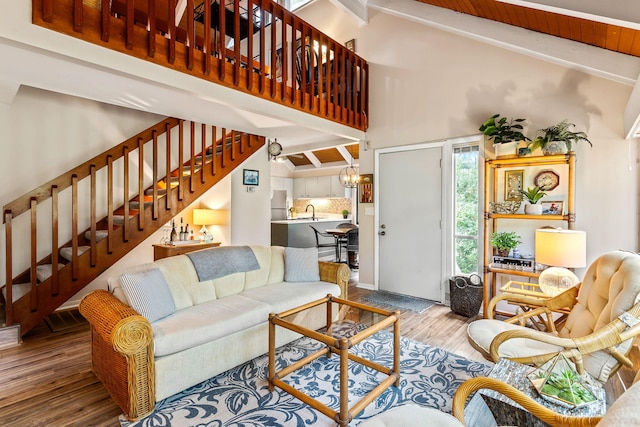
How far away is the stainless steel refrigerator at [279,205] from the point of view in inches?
380

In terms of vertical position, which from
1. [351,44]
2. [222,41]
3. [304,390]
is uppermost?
[351,44]

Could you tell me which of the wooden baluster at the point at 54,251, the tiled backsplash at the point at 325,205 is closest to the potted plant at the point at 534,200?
the wooden baluster at the point at 54,251

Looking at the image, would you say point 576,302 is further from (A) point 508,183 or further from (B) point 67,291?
(B) point 67,291

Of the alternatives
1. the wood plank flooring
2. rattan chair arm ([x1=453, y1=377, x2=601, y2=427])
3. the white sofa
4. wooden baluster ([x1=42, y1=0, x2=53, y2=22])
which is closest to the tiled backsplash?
the wood plank flooring

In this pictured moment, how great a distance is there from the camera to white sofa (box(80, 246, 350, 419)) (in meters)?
1.93

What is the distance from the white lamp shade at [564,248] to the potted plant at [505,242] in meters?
0.60

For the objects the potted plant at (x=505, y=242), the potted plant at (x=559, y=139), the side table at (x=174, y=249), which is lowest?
the side table at (x=174, y=249)

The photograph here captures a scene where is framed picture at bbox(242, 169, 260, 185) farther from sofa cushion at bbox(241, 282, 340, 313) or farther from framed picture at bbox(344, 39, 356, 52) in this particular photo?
framed picture at bbox(344, 39, 356, 52)

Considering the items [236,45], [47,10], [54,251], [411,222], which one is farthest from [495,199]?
[54,251]

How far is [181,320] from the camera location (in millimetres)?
2314

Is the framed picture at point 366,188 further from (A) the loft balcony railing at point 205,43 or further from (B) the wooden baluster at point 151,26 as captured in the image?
(B) the wooden baluster at point 151,26

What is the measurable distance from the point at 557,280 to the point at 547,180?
3.67 feet

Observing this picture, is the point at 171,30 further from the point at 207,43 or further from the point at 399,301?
the point at 399,301

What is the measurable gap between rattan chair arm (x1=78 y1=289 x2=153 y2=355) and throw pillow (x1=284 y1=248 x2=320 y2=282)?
1641mm
